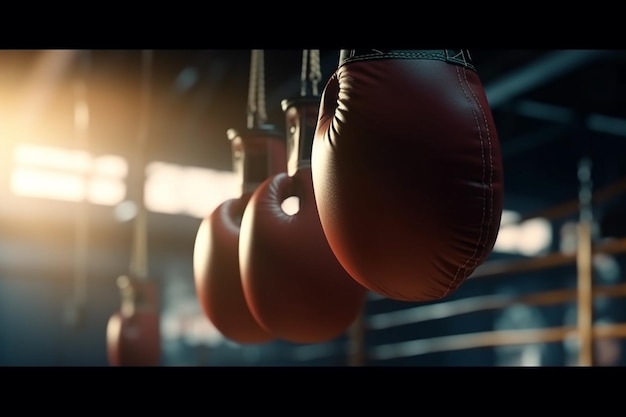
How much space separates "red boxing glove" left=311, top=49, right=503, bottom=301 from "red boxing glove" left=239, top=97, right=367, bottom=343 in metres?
0.29

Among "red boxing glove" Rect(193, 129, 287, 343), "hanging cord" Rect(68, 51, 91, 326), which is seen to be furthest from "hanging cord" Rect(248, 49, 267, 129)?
"hanging cord" Rect(68, 51, 91, 326)

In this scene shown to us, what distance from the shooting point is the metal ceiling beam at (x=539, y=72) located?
16.7ft

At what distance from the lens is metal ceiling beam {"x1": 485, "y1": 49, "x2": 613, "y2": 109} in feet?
16.7

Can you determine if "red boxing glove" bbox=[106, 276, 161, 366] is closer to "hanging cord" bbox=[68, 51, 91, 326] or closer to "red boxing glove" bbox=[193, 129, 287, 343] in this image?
"hanging cord" bbox=[68, 51, 91, 326]

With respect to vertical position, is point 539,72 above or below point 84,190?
above

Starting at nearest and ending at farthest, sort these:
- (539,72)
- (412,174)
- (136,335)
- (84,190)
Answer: (412,174) < (136,335) < (84,190) < (539,72)

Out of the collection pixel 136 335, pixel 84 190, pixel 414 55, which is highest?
pixel 84 190

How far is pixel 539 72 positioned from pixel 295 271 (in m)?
4.31

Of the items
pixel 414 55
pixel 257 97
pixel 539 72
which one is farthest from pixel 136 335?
pixel 539 72

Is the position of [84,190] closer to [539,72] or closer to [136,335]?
[136,335]

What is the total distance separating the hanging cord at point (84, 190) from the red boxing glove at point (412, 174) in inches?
103

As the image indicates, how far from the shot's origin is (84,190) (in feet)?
16.3
